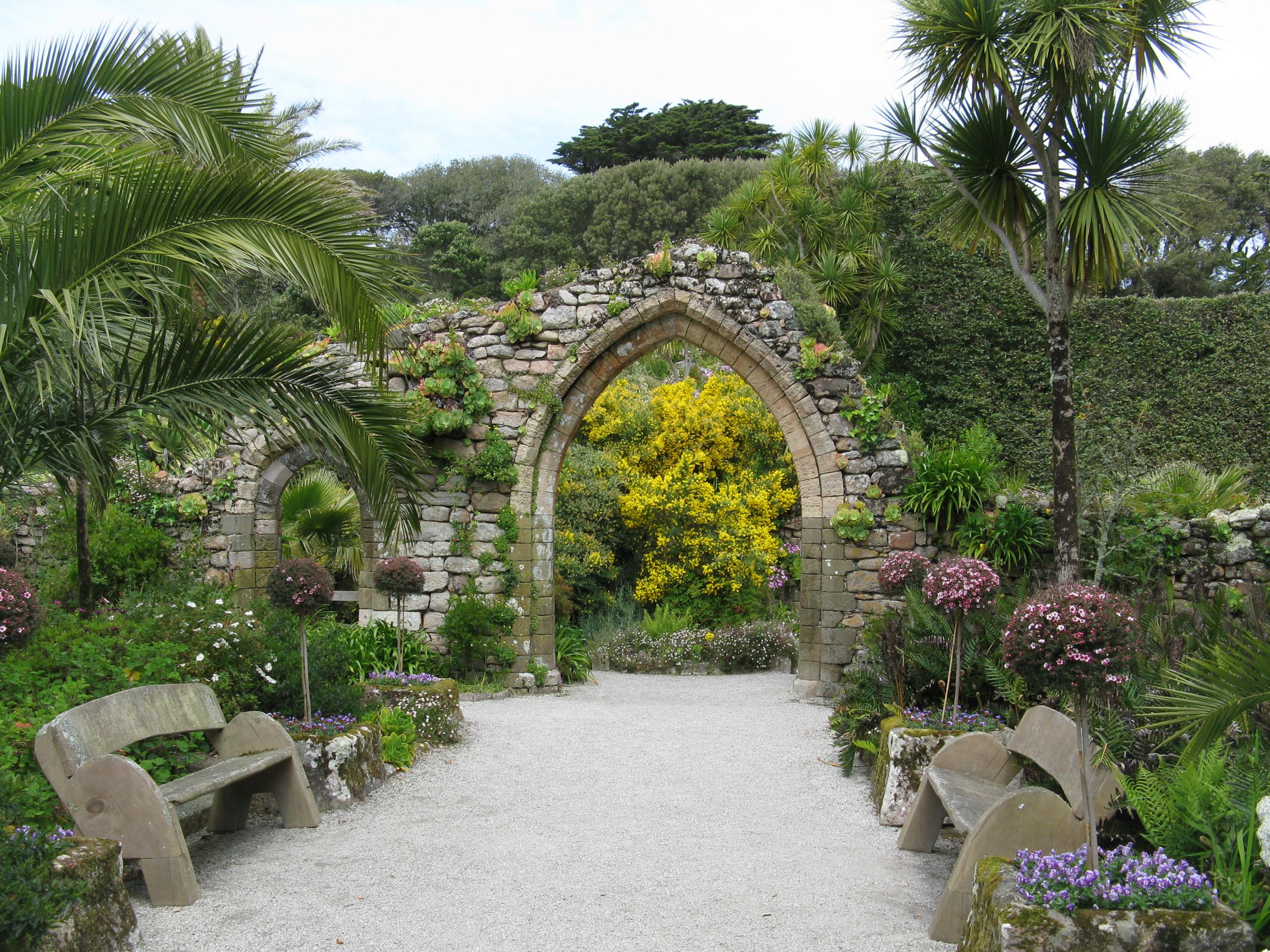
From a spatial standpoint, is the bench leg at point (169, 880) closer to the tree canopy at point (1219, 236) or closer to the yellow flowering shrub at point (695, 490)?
the yellow flowering shrub at point (695, 490)

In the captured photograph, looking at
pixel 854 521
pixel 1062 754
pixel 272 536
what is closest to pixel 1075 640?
pixel 1062 754

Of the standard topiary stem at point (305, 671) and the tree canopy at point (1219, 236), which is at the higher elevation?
the tree canopy at point (1219, 236)

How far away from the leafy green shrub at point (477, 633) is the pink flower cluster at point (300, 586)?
3.76 m

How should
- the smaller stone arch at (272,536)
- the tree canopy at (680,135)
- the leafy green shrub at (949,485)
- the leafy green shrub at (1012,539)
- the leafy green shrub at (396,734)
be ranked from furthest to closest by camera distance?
1. the tree canopy at (680,135)
2. the smaller stone arch at (272,536)
3. the leafy green shrub at (949,485)
4. the leafy green shrub at (1012,539)
5. the leafy green shrub at (396,734)

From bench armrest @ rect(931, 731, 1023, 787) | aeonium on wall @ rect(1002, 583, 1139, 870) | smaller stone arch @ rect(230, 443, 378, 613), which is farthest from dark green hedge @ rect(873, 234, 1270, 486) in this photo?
aeonium on wall @ rect(1002, 583, 1139, 870)

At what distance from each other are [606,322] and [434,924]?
687 cm

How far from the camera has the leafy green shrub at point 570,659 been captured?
1024 cm

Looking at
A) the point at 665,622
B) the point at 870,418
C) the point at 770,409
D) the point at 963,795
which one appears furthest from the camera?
the point at 665,622

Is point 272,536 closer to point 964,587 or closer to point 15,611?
point 15,611

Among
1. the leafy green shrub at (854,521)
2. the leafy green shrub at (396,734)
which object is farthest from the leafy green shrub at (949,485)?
the leafy green shrub at (396,734)

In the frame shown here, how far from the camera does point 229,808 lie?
4785 millimetres

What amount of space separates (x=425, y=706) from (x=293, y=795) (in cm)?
194

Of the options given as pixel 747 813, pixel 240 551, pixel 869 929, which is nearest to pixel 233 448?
pixel 240 551

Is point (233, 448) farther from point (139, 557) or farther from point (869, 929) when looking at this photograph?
point (869, 929)
